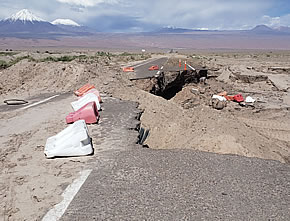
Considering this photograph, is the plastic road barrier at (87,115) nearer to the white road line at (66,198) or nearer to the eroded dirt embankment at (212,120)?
the eroded dirt embankment at (212,120)

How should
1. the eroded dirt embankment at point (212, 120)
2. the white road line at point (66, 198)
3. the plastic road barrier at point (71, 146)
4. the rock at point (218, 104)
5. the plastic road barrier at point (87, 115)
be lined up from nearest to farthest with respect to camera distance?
the white road line at point (66, 198), the plastic road barrier at point (71, 146), the plastic road barrier at point (87, 115), the eroded dirt embankment at point (212, 120), the rock at point (218, 104)

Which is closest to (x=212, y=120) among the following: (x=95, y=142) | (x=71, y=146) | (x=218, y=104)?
(x=95, y=142)

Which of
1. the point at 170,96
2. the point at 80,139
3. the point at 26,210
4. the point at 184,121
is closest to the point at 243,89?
the point at 170,96

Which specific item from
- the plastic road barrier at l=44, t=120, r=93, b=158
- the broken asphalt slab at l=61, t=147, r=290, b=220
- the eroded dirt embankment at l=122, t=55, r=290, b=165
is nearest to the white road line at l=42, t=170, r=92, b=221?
the broken asphalt slab at l=61, t=147, r=290, b=220

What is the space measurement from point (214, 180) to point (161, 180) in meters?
0.68

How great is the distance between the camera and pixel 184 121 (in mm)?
8188

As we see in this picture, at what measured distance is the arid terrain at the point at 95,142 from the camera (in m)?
3.44

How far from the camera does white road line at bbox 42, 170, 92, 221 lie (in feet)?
8.94

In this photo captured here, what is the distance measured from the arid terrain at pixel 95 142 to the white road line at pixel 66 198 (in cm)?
10

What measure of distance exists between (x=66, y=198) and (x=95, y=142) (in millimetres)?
1897

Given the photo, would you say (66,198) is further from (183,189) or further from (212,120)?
(212,120)

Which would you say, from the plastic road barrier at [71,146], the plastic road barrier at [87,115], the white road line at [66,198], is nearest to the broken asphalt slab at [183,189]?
the white road line at [66,198]

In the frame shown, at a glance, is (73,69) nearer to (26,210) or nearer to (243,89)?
(26,210)

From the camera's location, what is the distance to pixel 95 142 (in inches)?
193
